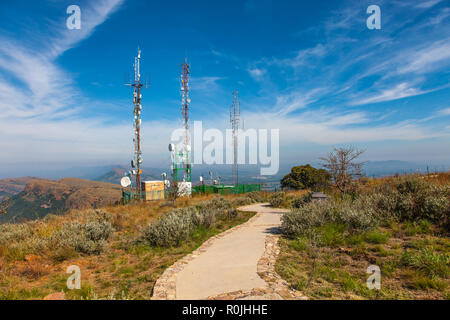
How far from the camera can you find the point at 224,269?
4.82 m

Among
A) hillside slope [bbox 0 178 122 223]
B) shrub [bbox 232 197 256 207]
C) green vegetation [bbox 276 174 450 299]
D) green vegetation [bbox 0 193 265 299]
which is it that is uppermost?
green vegetation [bbox 276 174 450 299]

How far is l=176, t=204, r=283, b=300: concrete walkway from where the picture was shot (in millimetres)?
3879

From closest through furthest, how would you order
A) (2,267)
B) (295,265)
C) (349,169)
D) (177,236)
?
(295,265) → (2,267) → (177,236) → (349,169)

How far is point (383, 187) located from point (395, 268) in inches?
325

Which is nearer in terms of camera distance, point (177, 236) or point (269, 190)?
point (177, 236)

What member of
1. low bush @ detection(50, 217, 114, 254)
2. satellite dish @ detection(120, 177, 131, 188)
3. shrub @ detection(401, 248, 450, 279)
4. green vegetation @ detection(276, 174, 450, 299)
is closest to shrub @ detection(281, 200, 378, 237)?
green vegetation @ detection(276, 174, 450, 299)

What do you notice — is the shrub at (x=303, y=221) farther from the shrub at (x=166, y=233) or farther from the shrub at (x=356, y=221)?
the shrub at (x=166, y=233)

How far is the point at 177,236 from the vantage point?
7.47 metres

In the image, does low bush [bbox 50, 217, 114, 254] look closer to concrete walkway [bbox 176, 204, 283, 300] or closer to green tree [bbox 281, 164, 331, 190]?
concrete walkway [bbox 176, 204, 283, 300]

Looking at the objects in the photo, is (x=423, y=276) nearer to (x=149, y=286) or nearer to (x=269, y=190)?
(x=149, y=286)

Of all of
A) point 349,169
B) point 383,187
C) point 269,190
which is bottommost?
point 269,190

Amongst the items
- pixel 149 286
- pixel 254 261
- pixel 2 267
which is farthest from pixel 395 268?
pixel 2 267

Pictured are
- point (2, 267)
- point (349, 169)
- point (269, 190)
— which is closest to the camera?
point (2, 267)
